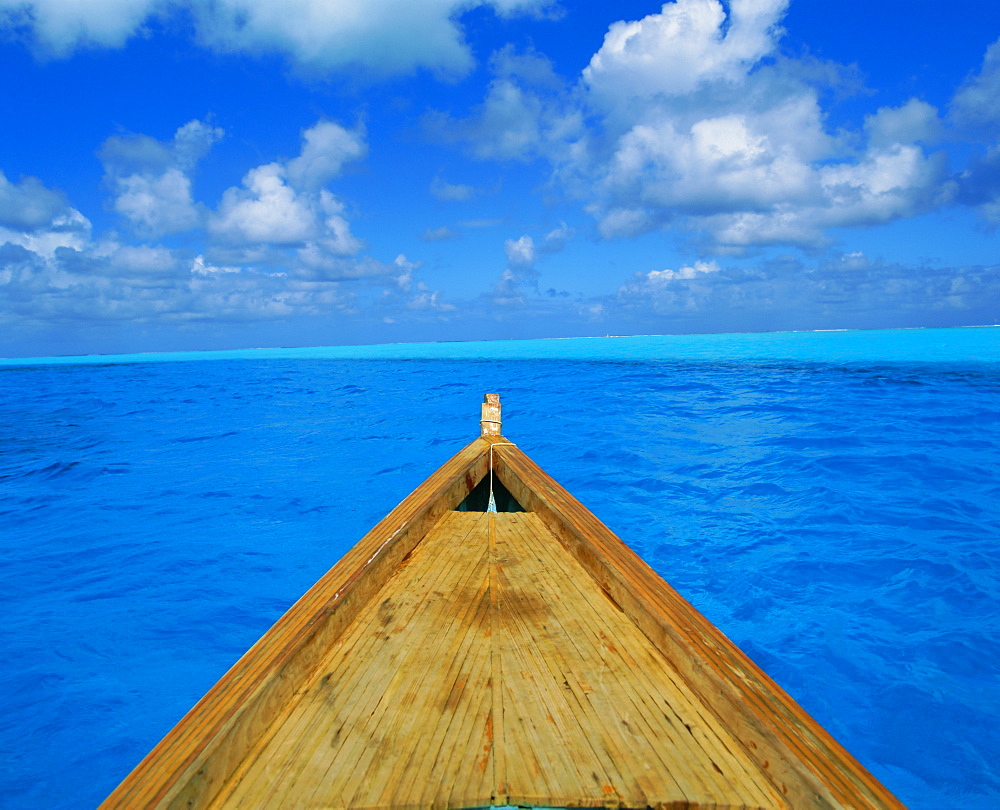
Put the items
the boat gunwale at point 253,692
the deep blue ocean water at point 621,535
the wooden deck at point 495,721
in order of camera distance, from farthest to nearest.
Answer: the deep blue ocean water at point 621,535, the wooden deck at point 495,721, the boat gunwale at point 253,692

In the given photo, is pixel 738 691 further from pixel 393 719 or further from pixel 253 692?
pixel 253 692

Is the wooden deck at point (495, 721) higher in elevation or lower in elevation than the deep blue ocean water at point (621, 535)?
higher

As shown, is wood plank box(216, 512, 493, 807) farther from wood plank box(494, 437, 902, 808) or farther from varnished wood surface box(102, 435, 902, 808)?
wood plank box(494, 437, 902, 808)

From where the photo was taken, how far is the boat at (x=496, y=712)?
1291 mm

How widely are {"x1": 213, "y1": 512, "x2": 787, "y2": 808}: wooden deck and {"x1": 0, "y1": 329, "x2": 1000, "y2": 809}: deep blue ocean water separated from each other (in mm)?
2703

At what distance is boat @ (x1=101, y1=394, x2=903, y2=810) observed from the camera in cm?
129

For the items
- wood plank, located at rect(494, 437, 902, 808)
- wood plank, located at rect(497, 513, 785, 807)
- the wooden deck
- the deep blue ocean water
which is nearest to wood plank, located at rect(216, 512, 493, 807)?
the wooden deck

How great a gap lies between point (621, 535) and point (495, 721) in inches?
226

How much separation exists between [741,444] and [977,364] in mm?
24977

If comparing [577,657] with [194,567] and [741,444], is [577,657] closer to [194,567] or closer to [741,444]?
[194,567]


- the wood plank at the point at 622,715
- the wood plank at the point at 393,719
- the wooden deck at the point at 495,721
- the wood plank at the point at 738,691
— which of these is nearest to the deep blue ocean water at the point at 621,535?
the wood plank at the point at 738,691

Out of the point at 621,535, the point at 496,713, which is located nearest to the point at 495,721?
the point at 496,713

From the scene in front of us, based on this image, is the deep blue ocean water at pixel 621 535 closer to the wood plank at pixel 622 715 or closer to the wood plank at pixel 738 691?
the wood plank at pixel 738 691

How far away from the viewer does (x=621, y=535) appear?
7051 millimetres
